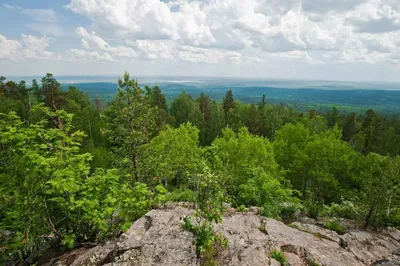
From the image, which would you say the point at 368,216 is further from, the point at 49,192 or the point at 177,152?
the point at 49,192

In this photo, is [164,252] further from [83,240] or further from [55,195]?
[55,195]

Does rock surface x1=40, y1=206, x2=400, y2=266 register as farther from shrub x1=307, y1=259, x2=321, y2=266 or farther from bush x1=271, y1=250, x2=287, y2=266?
bush x1=271, y1=250, x2=287, y2=266

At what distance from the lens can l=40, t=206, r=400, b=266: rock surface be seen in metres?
8.74

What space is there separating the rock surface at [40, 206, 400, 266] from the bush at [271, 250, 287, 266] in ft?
0.62

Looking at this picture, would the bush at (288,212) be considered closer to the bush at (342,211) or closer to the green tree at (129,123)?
the bush at (342,211)

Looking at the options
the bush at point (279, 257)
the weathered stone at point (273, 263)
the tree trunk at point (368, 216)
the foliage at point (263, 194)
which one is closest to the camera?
the weathered stone at point (273, 263)

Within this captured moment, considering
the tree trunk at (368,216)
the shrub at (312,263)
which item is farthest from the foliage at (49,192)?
the tree trunk at (368,216)

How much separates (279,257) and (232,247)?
5.73 feet

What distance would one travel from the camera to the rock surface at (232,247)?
874cm

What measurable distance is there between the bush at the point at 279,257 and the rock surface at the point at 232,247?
0.62ft

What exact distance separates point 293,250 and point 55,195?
32.0ft

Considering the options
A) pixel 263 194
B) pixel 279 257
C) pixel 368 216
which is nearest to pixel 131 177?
pixel 263 194

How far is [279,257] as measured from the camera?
9.12 meters

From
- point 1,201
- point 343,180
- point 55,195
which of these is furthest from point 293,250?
point 343,180
